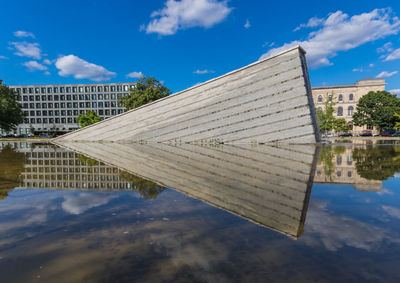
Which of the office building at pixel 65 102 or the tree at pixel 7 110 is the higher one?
the office building at pixel 65 102

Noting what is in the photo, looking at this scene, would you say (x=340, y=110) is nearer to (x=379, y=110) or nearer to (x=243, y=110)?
(x=379, y=110)

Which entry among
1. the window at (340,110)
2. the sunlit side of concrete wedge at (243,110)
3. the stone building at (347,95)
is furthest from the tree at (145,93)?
the window at (340,110)

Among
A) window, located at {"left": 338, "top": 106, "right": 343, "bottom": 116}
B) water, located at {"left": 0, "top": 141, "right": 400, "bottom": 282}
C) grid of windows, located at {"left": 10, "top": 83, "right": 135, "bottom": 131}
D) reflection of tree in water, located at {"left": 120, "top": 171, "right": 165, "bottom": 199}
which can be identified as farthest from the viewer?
grid of windows, located at {"left": 10, "top": 83, "right": 135, "bottom": 131}

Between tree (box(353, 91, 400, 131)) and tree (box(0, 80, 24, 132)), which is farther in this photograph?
tree (box(353, 91, 400, 131))

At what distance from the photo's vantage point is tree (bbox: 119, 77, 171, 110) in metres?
32.6

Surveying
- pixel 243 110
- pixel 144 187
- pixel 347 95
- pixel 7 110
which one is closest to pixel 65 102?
pixel 7 110

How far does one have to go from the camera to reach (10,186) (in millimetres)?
4727

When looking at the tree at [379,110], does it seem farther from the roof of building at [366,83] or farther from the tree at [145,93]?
A: the tree at [145,93]

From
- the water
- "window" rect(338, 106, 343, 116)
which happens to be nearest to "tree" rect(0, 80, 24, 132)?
the water

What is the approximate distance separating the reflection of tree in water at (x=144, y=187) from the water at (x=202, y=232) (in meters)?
0.04

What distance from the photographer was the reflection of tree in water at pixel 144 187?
394 cm

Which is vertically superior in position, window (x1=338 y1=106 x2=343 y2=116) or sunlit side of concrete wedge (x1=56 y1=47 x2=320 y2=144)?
window (x1=338 y1=106 x2=343 y2=116)

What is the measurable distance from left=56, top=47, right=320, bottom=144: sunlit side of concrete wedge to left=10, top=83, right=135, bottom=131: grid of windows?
2513 inches

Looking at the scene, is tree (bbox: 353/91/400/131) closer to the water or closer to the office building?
the water
